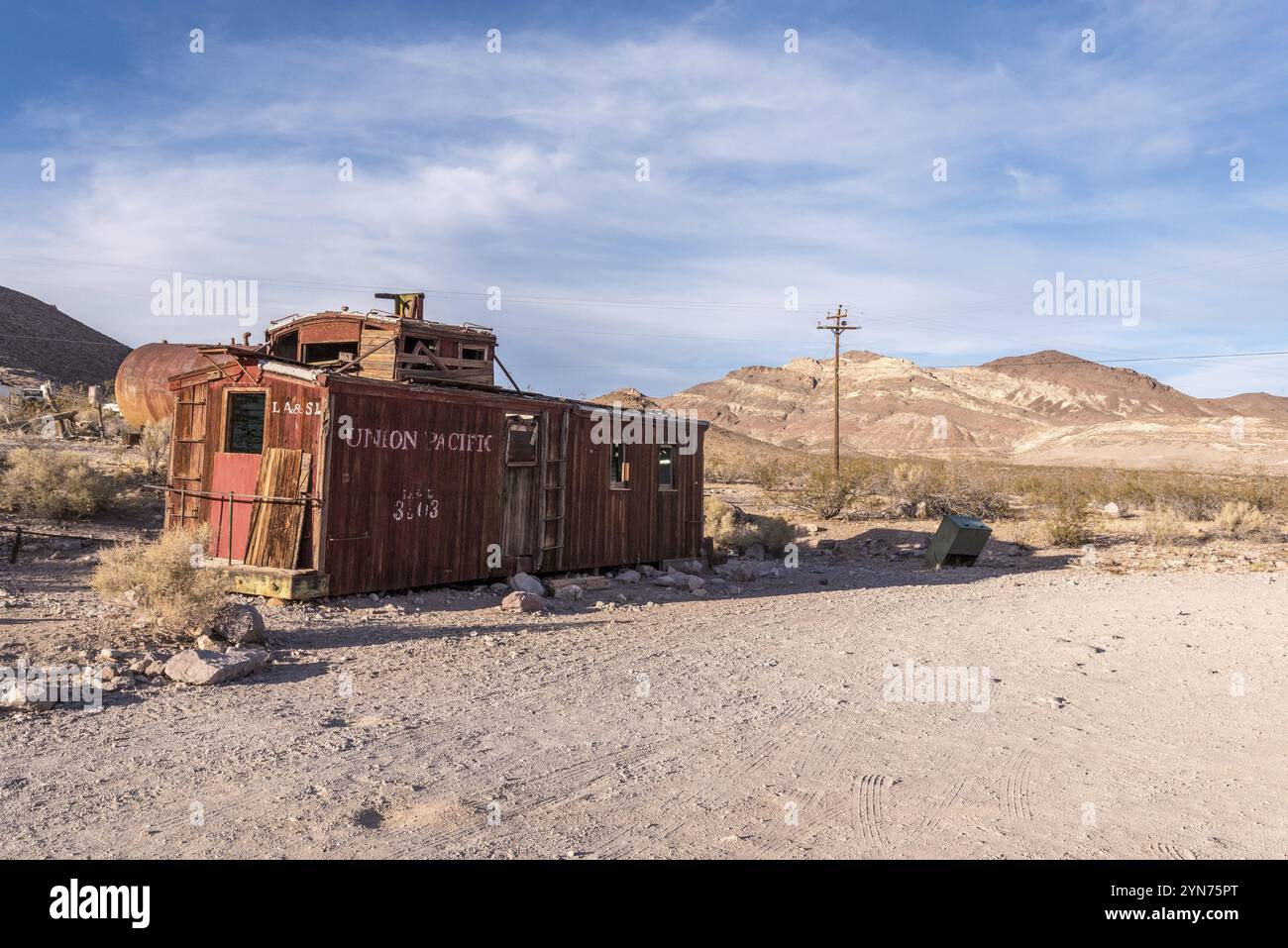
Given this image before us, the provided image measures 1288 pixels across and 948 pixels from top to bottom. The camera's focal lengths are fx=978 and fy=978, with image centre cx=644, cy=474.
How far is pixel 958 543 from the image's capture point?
755 inches

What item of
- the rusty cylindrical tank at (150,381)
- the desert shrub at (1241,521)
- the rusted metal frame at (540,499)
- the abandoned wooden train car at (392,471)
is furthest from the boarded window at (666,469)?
the desert shrub at (1241,521)

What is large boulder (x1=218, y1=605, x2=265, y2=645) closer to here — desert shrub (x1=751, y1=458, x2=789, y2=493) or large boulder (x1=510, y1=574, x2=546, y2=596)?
large boulder (x1=510, y1=574, x2=546, y2=596)

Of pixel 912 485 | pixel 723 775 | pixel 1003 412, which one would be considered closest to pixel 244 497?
pixel 723 775

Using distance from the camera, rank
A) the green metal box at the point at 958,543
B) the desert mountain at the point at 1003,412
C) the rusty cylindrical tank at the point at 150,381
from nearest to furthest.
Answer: the green metal box at the point at 958,543 → the rusty cylindrical tank at the point at 150,381 → the desert mountain at the point at 1003,412

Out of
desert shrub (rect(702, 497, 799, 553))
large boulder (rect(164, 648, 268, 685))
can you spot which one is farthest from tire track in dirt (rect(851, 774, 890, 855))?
desert shrub (rect(702, 497, 799, 553))

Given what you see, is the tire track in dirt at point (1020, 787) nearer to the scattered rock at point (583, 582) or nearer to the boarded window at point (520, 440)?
the scattered rock at point (583, 582)

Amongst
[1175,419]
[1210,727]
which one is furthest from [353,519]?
[1175,419]

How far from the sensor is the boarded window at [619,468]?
1608 centimetres

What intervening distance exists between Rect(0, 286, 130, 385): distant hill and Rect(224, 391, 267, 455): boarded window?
97.3ft

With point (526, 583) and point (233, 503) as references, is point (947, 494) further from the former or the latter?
point (233, 503)

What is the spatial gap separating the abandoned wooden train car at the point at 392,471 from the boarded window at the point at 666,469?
241mm

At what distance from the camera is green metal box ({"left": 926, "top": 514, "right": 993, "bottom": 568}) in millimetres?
19172

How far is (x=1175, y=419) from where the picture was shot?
2963 inches
